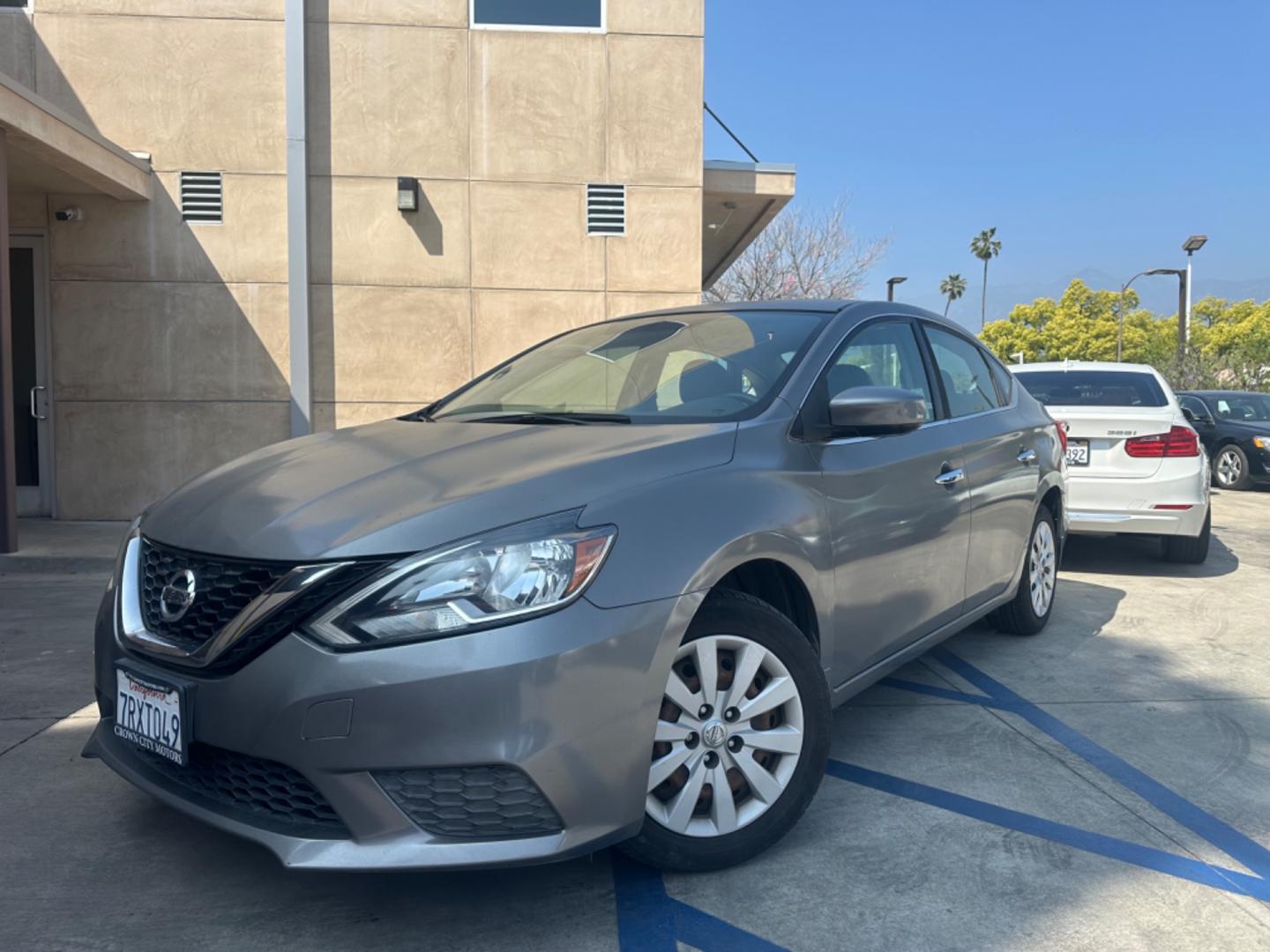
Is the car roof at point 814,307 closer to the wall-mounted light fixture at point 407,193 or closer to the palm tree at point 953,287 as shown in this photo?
the wall-mounted light fixture at point 407,193

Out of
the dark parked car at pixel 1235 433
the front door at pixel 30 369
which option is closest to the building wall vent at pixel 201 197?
the front door at pixel 30 369

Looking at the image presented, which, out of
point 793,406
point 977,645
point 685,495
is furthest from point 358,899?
point 977,645

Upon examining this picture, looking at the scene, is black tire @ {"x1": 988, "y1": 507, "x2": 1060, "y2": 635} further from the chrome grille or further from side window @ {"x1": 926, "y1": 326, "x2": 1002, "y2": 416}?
the chrome grille

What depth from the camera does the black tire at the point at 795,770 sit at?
8.45ft

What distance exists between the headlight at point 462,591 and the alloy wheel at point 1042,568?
3460 millimetres

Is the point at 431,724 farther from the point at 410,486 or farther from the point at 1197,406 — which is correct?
the point at 1197,406

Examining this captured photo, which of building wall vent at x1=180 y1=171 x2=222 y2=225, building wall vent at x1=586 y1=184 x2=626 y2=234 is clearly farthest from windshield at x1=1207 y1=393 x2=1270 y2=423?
building wall vent at x1=180 y1=171 x2=222 y2=225

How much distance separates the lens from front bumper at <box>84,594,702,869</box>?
217 cm

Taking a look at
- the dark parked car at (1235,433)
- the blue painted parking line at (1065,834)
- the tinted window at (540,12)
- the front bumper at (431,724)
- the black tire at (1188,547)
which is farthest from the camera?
the dark parked car at (1235,433)

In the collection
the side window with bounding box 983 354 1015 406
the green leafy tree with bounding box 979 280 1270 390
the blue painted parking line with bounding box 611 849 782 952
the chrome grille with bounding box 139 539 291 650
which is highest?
the green leafy tree with bounding box 979 280 1270 390

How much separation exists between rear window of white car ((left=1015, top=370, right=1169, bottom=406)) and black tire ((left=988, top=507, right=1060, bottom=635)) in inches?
95.5

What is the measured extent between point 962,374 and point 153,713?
352 cm

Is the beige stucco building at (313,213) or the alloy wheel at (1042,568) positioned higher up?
the beige stucco building at (313,213)

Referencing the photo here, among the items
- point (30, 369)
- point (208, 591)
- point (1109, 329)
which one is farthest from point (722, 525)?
point (1109, 329)
